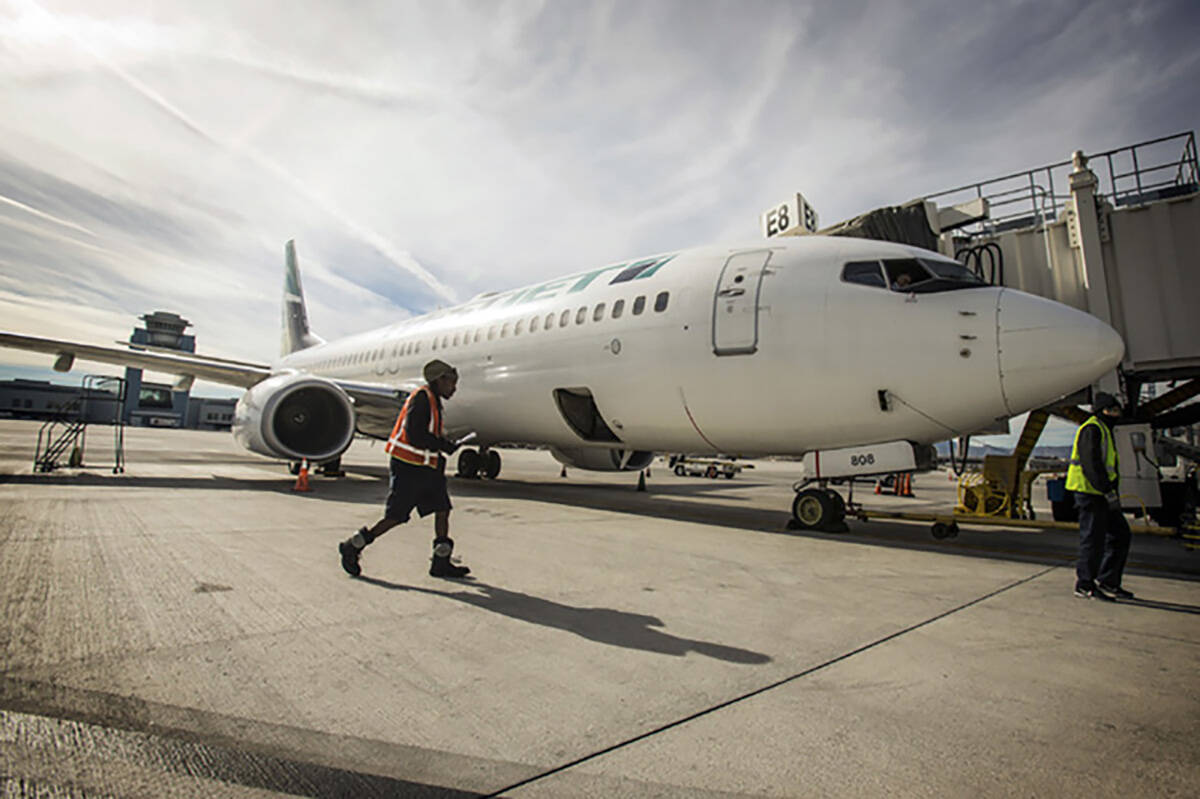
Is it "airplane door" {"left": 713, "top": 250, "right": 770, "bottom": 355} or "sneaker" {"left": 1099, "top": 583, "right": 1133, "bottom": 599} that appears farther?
"airplane door" {"left": 713, "top": 250, "right": 770, "bottom": 355}

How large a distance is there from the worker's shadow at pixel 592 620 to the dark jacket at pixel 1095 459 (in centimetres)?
128

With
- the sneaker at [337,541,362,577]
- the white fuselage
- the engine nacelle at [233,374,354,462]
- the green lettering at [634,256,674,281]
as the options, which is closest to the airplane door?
the white fuselage

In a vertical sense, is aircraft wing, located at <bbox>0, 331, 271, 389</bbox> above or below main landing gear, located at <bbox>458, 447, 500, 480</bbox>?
above

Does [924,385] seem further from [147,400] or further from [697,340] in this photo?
[147,400]

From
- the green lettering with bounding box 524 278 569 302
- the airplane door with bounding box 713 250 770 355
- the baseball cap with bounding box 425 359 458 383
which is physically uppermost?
the green lettering with bounding box 524 278 569 302

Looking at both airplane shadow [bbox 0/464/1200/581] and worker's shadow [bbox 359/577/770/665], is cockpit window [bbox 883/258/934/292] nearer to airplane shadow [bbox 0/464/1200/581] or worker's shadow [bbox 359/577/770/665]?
airplane shadow [bbox 0/464/1200/581]

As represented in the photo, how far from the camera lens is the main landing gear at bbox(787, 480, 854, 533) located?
264 inches

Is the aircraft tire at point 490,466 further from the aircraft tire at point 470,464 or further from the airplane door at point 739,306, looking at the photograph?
the airplane door at point 739,306

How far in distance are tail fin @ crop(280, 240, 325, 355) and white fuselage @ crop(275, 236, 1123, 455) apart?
15.9 m

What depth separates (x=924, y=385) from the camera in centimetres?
588

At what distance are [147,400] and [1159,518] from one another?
9949cm

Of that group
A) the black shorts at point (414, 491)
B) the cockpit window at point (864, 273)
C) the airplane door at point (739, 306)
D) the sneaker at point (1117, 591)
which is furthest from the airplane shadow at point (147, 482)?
the sneaker at point (1117, 591)

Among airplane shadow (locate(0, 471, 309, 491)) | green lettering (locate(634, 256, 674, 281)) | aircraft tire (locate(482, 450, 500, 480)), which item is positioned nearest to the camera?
green lettering (locate(634, 256, 674, 281))

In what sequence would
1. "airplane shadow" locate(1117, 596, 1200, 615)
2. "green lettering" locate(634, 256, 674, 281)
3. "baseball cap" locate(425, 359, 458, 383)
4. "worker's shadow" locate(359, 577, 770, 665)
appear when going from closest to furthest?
"worker's shadow" locate(359, 577, 770, 665), "airplane shadow" locate(1117, 596, 1200, 615), "baseball cap" locate(425, 359, 458, 383), "green lettering" locate(634, 256, 674, 281)
